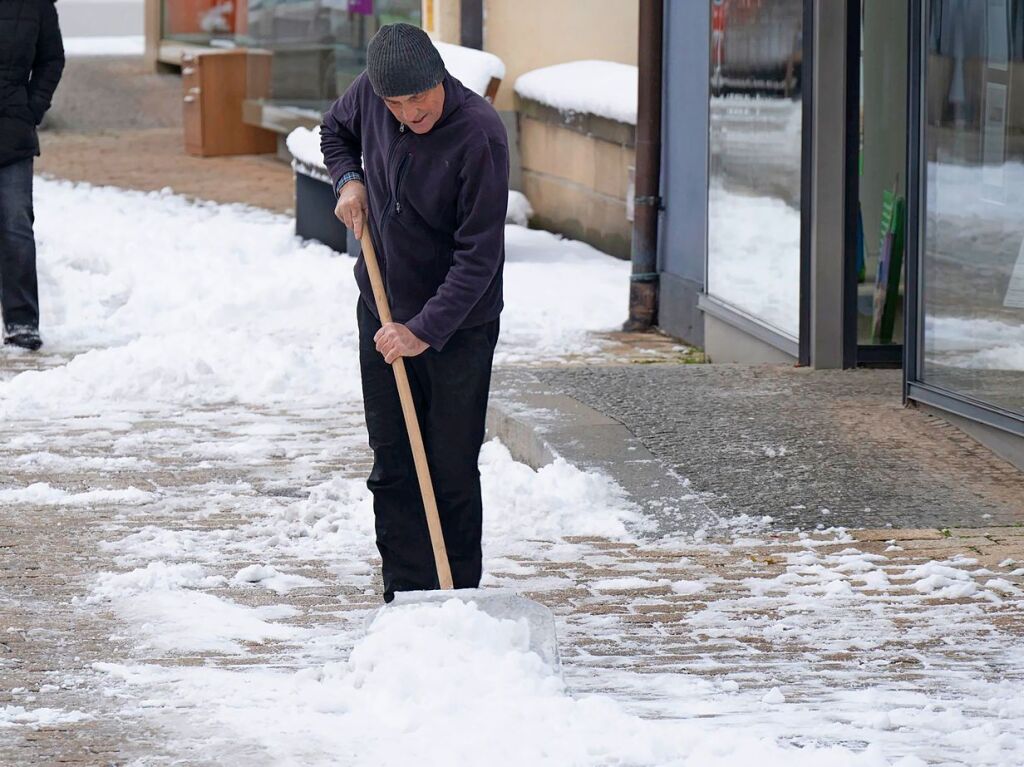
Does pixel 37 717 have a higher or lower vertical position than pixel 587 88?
lower

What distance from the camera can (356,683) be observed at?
4.37 metres

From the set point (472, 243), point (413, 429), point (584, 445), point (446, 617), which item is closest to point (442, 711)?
point (446, 617)

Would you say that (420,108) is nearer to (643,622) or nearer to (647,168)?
(643,622)

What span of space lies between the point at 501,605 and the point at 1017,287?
3.09m

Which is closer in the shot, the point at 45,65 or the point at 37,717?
the point at 37,717

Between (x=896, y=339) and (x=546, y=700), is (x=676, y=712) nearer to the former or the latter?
(x=546, y=700)

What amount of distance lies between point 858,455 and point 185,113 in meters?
14.6

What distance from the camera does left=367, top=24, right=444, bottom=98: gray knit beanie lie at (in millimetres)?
4352

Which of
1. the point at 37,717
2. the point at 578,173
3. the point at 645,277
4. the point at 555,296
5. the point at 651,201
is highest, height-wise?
the point at 578,173

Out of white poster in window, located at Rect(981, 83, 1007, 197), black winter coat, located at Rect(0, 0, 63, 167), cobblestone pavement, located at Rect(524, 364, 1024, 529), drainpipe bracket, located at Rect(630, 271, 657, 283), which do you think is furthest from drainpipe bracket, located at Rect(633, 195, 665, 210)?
white poster in window, located at Rect(981, 83, 1007, 197)

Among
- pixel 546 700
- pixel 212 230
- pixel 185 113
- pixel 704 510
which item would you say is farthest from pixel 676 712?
pixel 185 113

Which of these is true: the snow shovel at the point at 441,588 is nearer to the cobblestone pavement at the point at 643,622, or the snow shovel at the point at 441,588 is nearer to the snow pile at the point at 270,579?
the cobblestone pavement at the point at 643,622

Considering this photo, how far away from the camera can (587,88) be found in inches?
543

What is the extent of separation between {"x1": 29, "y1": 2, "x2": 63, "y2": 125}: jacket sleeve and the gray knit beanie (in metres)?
5.60
